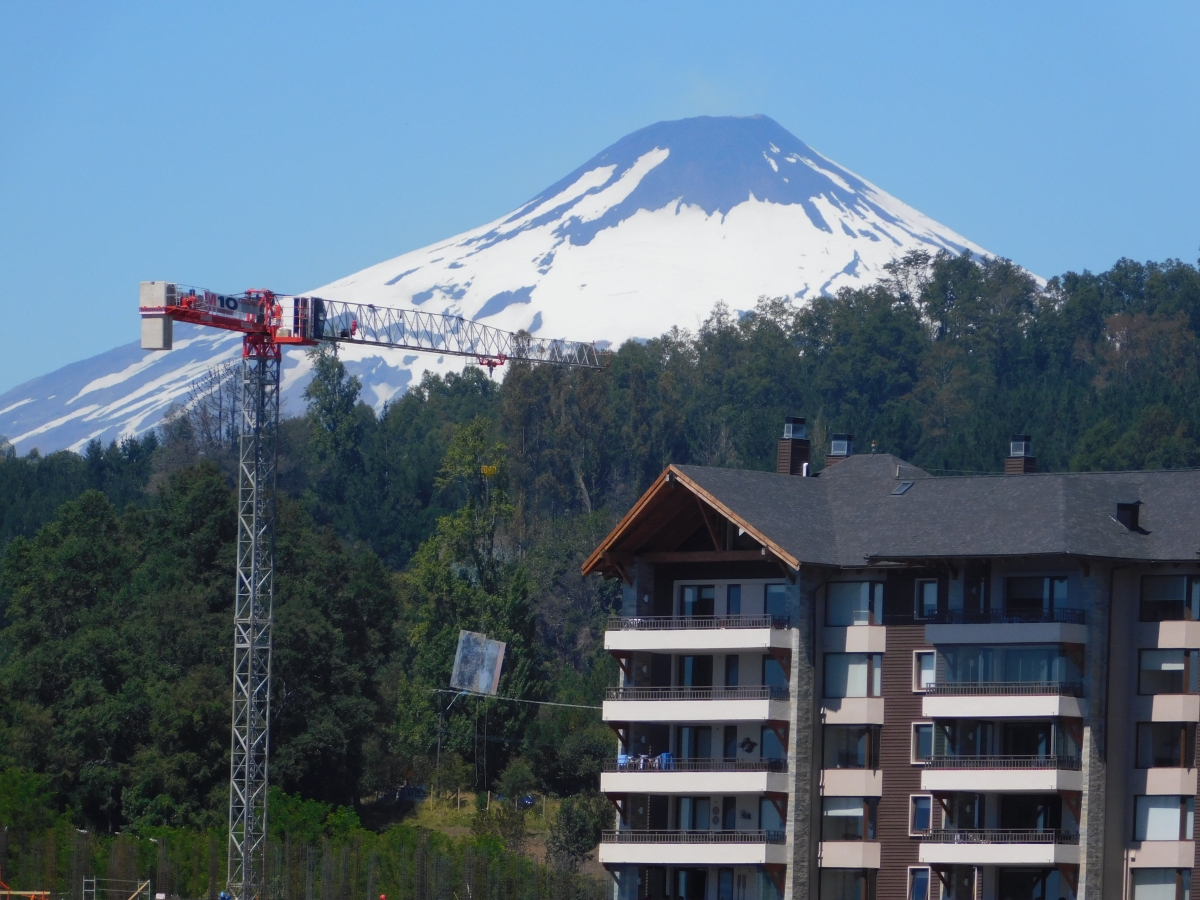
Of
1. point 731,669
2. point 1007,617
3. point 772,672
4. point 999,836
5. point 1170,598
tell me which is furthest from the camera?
point 731,669

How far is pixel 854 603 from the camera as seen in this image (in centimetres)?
7856

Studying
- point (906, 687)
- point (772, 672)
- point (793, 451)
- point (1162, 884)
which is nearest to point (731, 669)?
point (772, 672)

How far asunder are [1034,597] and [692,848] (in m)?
14.0

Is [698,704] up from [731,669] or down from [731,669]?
down

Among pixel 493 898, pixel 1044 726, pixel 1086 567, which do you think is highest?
pixel 1086 567

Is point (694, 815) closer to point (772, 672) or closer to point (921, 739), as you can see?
point (772, 672)

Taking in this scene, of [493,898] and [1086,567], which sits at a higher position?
[1086,567]

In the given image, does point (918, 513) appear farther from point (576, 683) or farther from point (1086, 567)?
point (576, 683)

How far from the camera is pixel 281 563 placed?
132m

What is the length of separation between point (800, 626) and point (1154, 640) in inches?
459

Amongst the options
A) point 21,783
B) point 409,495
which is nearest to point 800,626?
point 21,783

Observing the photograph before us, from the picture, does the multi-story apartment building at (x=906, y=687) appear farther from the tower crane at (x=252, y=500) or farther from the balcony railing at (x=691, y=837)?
the tower crane at (x=252, y=500)

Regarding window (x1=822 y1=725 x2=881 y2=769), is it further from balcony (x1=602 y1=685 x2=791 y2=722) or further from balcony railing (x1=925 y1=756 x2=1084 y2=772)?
balcony railing (x1=925 y1=756 x2=1084 y2=772)

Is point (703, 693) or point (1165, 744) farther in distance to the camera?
point (703, 693)
